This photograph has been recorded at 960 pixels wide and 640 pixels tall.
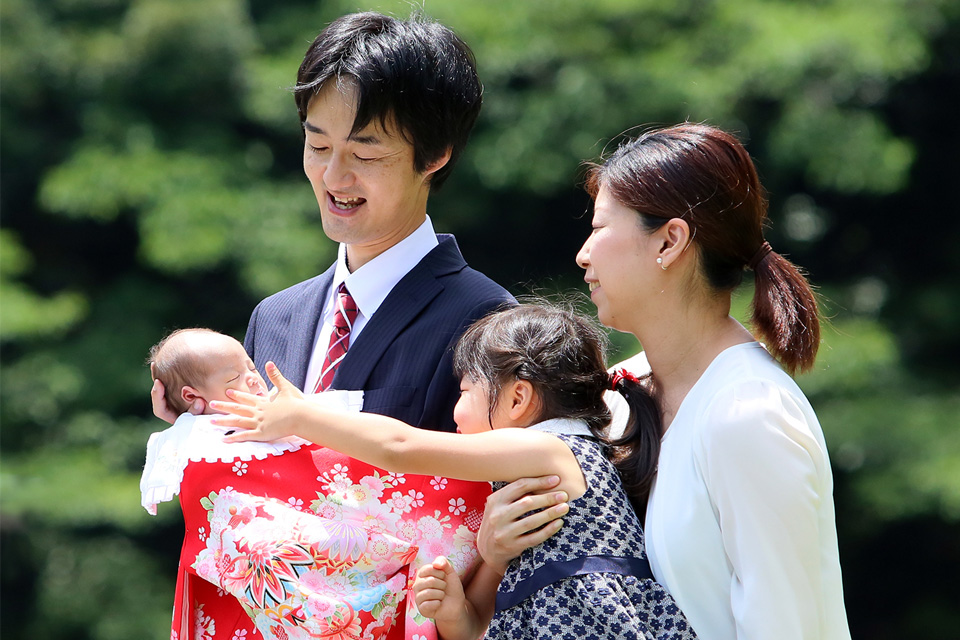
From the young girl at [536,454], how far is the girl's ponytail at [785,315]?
9.2 inches

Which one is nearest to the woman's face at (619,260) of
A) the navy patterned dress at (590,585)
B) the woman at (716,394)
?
the woman at (716,394)

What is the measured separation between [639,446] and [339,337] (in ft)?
1.88

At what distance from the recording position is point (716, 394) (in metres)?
1.68

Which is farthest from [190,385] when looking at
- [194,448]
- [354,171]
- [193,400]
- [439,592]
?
[439,592]

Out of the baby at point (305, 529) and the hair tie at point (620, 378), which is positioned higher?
the hair tie at point (620, 378)

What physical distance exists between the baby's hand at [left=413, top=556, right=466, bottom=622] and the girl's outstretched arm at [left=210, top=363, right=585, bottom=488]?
17 centimetres

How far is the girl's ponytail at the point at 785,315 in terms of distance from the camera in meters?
1.72

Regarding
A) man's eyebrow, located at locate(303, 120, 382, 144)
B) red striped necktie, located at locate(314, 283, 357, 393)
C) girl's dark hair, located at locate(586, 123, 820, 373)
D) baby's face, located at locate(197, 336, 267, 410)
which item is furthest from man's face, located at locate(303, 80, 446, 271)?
girl's dark hair, located at locate(586, 123, 820, 373)

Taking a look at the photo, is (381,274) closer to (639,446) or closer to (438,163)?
(438,163)

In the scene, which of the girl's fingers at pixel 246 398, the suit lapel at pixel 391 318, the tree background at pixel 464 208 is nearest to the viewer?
the girl's fingers at pixel 246 398

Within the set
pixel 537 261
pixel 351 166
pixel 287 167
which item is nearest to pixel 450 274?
pixel 351 166

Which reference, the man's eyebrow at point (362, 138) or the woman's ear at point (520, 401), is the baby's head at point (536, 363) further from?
the man's eyebrow at point (362, 138)

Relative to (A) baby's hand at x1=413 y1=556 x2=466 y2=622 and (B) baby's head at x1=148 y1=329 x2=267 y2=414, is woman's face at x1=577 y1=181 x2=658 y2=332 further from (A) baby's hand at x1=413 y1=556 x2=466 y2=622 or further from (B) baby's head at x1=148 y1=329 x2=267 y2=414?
(B) baby's head at x1=148 y1=329 x2=267 y2=414

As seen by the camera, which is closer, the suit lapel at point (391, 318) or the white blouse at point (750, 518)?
the white blouse at point (750, 518)
